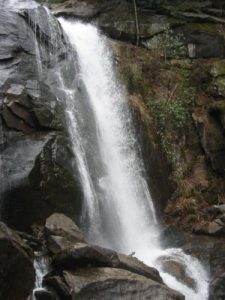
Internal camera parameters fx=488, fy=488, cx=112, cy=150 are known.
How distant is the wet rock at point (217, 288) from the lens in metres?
9.87

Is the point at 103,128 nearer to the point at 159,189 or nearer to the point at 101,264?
the point at 159,189

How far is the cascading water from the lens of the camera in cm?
1164

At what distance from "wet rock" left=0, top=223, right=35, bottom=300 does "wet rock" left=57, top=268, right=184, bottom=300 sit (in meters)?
0.64

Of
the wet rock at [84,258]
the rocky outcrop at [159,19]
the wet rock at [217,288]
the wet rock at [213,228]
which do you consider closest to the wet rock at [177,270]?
the wet rock at [217,288]

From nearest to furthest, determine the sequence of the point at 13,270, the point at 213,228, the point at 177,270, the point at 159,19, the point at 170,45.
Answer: the point at 13,270 < the point at 177,270 < the point at 213,228 < the point at 170,45 < the point at 159,19

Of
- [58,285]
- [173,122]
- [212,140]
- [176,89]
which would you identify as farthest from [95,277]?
[176,89]

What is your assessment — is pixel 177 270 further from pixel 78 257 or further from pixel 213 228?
pixel 78 257

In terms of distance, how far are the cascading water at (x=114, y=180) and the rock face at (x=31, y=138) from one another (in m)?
0.63

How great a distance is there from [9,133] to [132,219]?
4209mm

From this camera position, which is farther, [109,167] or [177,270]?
[109,167]

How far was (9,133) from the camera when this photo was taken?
1112cm

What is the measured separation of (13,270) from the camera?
26.2 feet

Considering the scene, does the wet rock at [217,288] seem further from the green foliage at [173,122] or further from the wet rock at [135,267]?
the green foliage at [173,122]

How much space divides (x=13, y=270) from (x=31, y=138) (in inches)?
156
